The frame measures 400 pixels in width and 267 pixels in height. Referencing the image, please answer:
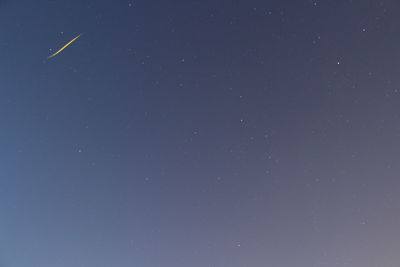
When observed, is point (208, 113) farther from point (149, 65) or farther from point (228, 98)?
point (149, 65)

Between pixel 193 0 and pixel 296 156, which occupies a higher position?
pixel 193 0

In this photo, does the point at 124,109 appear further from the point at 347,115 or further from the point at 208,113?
the point at 347,115

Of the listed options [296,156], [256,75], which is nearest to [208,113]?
[256,75]

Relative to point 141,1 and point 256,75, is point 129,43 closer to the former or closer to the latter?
point 141,1

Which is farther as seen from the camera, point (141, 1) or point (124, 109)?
point (124, 109)

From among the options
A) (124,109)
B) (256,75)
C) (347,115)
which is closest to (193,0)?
(256,75)

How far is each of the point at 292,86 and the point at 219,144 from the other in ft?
0.88

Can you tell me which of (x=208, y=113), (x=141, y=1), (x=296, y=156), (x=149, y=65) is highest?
(x=141, y=1)

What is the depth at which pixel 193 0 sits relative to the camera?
3.15 feet

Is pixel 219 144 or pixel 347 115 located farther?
pixel 219 144


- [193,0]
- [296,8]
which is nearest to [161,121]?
[193,0]

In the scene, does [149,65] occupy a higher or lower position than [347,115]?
higher

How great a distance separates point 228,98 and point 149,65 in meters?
0.24

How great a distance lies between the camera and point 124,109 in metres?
1.09
